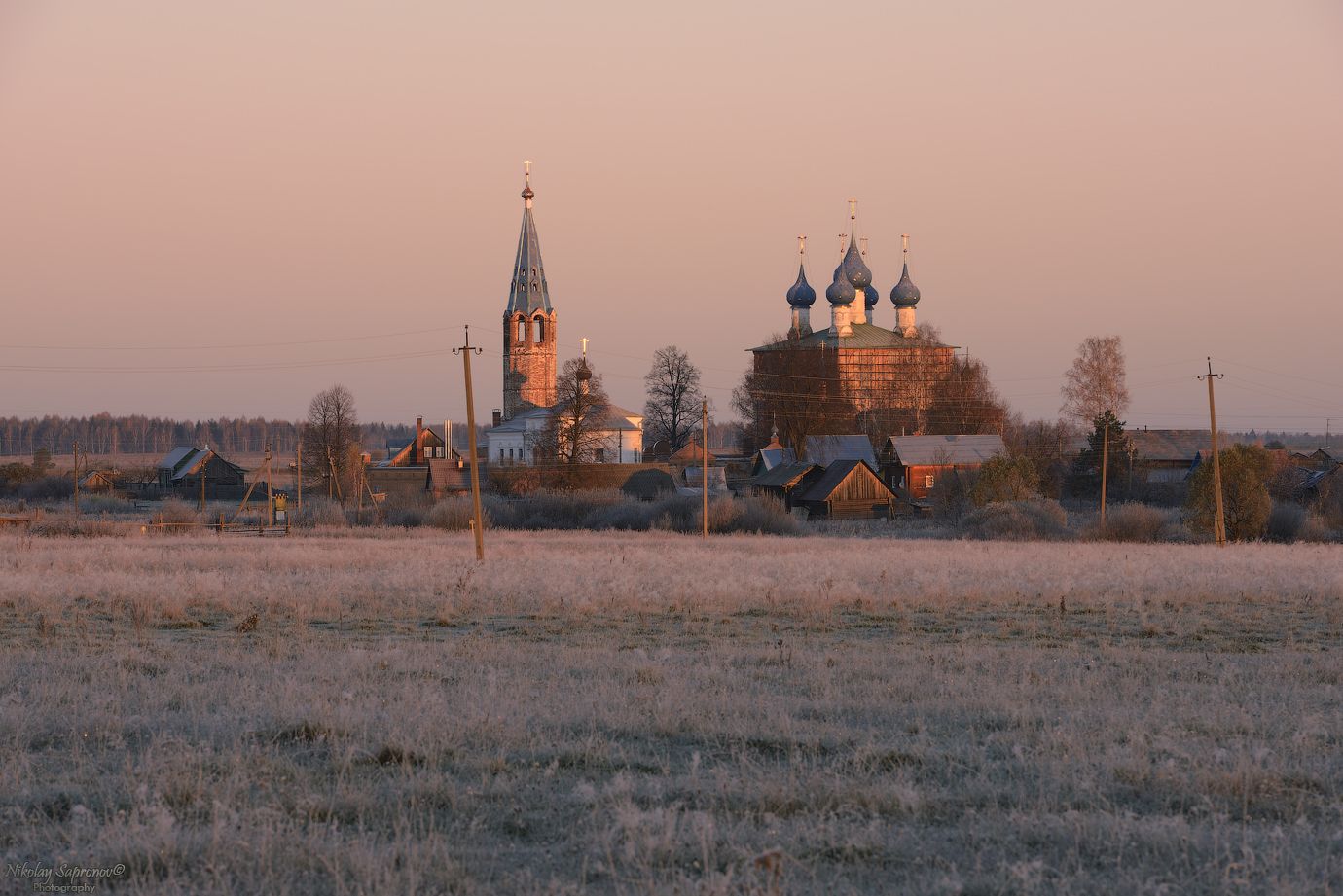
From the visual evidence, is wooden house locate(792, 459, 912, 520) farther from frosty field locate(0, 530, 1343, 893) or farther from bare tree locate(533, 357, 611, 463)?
frosty field locate(0, 530, 1343, 893)

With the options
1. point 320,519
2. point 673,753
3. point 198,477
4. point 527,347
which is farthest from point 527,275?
point 673,753

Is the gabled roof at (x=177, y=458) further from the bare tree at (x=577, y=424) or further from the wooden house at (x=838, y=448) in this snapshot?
the wooden house at (x=838, y=448)

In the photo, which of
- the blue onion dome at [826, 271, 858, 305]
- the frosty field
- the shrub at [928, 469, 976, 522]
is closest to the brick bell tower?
the blue onion dome at [826, 271, 858, 305]

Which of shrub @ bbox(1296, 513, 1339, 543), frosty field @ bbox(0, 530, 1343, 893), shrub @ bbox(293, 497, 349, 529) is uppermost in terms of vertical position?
shrub @ bbox(293, 497, 349, 529)

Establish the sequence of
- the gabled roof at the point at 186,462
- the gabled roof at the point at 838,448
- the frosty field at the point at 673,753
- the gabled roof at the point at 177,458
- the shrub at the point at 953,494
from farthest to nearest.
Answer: the gabled roof at the point at 177,458 < the gabled roof at the point at 186,462 < the gabled roof at the point at 838,448 < the shrub at the point at 953,494 < the frosty field at the point at 673,753

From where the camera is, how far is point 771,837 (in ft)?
20.6

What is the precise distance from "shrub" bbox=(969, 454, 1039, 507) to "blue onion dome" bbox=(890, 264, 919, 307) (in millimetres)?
59199

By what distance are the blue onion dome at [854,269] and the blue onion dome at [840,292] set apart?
2623 millimetres

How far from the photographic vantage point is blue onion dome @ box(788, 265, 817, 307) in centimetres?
11431

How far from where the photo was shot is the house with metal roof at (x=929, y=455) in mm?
70750

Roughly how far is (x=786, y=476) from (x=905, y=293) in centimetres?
4852

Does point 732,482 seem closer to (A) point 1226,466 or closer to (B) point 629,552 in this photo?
(A) point 1226,466

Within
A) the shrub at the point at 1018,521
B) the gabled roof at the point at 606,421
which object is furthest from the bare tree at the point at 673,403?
the shrub at the point at 1018,521

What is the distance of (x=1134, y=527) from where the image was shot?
155 feet
